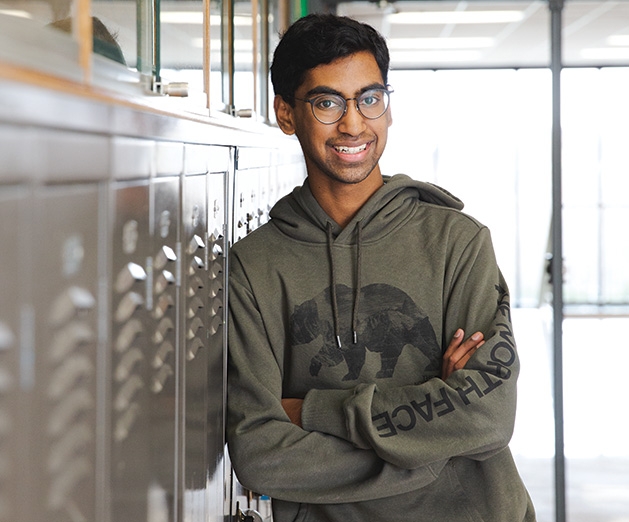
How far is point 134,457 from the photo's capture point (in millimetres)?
868

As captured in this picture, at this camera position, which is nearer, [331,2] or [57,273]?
[57,273]

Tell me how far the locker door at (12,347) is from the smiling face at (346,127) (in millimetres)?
973

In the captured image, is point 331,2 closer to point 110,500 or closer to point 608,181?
point 110,500

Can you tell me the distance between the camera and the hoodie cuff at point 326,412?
1.40m

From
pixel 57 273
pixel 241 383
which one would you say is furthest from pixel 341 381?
pixel 57 273

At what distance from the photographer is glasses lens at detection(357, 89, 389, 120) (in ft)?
4.88

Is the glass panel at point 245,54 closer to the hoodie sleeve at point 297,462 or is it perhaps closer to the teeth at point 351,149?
the teeth at point 351,149

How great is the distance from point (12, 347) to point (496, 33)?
23.6 ft

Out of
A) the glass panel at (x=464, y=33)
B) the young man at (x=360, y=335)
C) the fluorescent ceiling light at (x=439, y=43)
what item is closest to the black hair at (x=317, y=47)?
the young man at (x=360, y=335)

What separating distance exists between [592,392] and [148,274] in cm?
621

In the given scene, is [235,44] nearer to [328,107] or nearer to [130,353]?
[328,107]

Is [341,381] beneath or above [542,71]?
beneath

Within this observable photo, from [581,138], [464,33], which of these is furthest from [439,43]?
[581,138]

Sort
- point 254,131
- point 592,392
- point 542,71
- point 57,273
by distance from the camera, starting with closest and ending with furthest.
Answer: point 57,273, point 254,131, point 592,392, point 542,71
